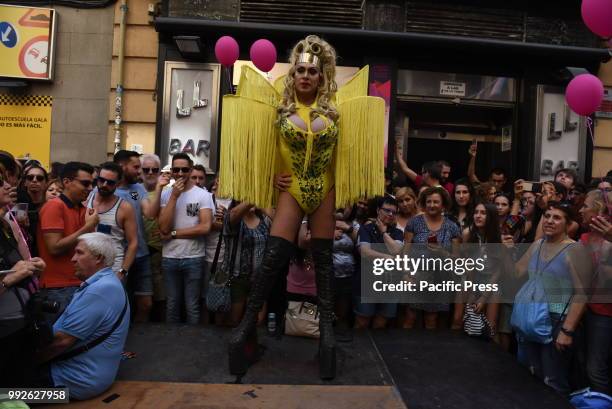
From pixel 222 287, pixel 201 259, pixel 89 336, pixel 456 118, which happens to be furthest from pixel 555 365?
pixel 456 118

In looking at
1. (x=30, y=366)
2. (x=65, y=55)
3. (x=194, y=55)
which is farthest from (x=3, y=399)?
(x=65, y=55)

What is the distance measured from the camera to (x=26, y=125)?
702cm

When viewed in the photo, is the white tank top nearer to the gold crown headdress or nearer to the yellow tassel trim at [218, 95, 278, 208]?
the yellow tassel trim at [218, 95, 278, 208]

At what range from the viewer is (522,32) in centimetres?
737

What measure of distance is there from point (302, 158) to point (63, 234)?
189cm

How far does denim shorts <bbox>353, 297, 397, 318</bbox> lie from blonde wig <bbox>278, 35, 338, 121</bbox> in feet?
6.10

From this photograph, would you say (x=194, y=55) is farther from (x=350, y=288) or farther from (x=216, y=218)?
(x=350, y=288)

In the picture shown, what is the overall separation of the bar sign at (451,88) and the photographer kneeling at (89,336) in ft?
20.3

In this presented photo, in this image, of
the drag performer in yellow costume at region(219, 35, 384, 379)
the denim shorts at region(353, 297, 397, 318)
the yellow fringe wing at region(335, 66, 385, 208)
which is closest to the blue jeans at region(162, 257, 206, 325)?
the drag performer in yellow costume at region(219, 35, 384, 379)

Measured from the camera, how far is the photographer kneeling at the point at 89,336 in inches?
106

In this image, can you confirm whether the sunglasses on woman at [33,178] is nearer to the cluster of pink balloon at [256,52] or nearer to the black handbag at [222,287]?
the black handbag at [222,287]

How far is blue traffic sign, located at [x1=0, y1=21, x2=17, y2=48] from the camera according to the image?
22.3 ft

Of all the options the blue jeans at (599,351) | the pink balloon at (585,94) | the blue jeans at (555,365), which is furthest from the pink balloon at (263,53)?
the blue jeans at (599,351)

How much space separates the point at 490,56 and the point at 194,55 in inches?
180
